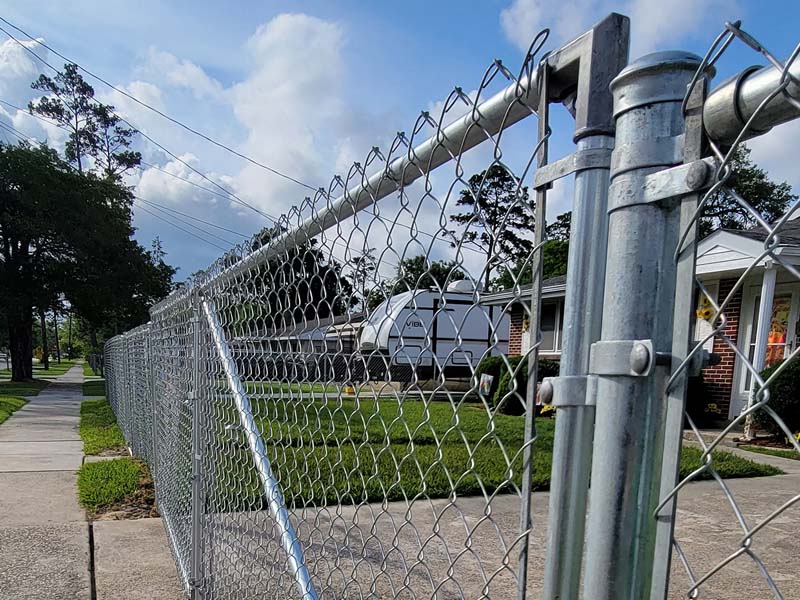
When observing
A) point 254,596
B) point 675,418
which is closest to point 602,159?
point 675,418

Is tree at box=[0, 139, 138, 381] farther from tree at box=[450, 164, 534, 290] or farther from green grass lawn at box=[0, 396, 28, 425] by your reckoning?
tree at box=[450, 164, 534, 290]

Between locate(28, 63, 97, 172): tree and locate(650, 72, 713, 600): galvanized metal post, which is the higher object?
locate(28, 63, 97, 172): tree

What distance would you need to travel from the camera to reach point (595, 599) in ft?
2.61

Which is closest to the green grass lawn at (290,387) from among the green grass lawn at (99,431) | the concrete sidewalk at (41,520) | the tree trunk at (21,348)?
the concrete sidewalk at (41,520)

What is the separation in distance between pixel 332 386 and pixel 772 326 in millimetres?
9423

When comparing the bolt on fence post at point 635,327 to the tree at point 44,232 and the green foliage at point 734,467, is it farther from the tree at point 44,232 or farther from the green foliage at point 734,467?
the tree at point 44,232

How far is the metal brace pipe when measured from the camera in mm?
1777

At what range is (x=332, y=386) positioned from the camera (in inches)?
73.9

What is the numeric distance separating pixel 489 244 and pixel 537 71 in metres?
0.30

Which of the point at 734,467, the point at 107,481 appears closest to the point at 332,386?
the point at 107,481

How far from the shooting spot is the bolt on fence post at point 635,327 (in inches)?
29.1

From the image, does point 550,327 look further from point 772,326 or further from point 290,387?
point 290,387

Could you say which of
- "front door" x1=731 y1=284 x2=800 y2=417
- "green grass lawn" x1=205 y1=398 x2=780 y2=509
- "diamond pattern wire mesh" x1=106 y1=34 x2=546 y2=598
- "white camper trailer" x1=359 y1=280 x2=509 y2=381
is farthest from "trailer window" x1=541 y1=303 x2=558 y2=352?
"white camper trailer" x1=359 y1=280 x2=509 y2=381

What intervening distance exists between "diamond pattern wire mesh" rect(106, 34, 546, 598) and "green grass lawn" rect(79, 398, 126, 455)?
8.79 ft
